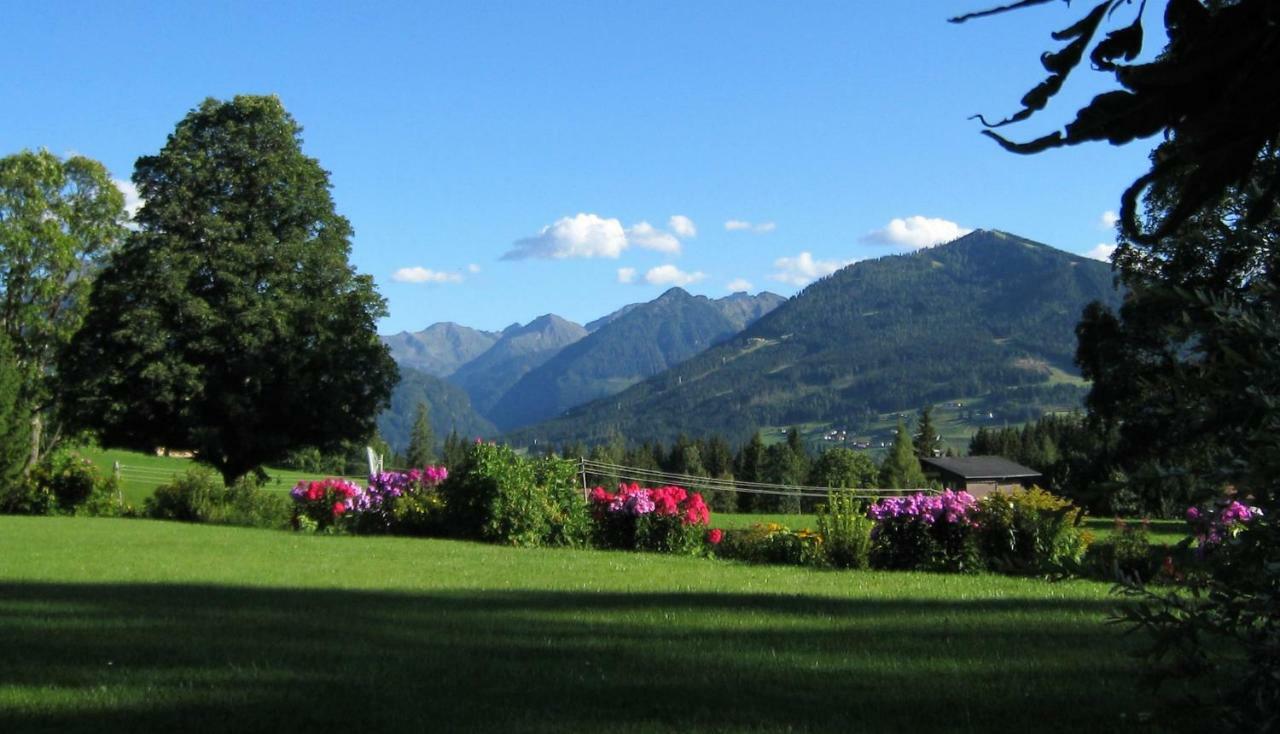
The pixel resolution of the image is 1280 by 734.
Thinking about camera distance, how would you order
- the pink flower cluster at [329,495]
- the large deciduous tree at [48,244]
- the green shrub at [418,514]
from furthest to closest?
1. the large deciduous tree at [48,244]
2. the pink flower cluster at [329,495]
3. the green shrub at [418,514]

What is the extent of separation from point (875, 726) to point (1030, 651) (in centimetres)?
221

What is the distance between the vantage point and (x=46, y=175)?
40.0m

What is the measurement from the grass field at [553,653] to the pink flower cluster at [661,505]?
467 centimetres

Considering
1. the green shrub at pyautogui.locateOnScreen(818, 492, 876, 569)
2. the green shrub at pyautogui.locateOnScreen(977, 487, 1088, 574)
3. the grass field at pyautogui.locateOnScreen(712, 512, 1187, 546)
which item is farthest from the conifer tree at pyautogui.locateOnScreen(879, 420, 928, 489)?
the green shrub at pyautogui.locateOnScreen(977, 487, 1088, 574)

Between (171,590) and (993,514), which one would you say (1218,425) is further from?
(993,514)

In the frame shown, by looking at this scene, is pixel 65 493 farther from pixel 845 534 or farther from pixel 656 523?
pixel 845 534

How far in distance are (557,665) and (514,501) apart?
10978 mm

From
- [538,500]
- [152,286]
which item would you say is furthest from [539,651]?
[152,286]

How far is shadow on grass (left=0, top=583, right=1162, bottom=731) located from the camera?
4840 millimetres

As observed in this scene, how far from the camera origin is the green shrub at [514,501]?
16.7m

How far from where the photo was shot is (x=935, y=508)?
1301 cm

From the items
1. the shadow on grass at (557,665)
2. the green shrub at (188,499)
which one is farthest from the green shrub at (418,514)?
the shadow on grass at (557,665)

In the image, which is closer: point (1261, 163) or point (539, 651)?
point (1261, 163)

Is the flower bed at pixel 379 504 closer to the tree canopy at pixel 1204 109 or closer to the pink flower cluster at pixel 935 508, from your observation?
the pink flower cluster at pixel 935 508
